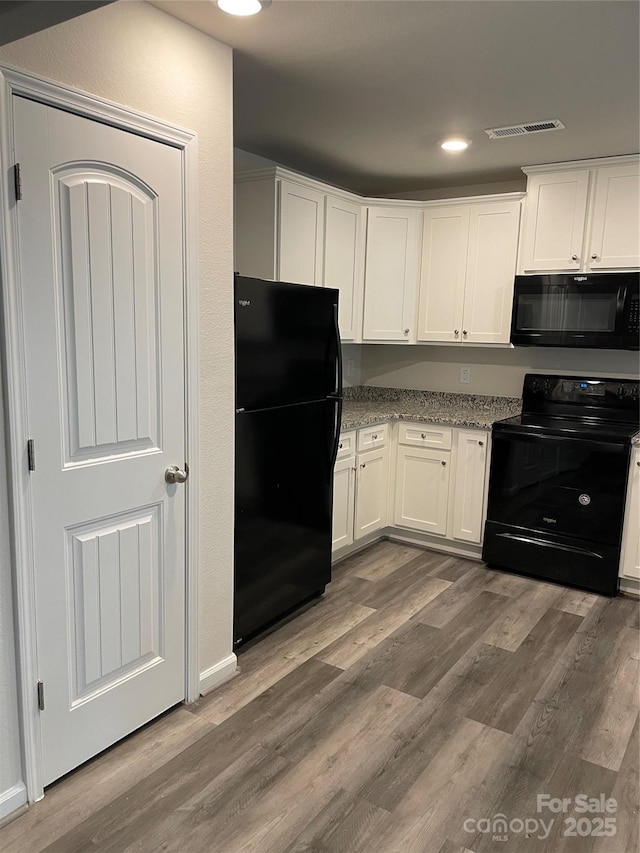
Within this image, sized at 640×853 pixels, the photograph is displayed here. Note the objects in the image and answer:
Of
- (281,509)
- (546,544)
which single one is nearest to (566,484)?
(546,544)

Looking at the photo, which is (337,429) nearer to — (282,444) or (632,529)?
(282,444)

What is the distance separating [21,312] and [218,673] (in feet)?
5.36

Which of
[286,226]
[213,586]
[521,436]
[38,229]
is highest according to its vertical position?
[286,226]

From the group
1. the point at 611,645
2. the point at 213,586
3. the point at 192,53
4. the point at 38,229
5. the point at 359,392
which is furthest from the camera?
the point at 359,392

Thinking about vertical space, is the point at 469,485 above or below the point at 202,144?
below

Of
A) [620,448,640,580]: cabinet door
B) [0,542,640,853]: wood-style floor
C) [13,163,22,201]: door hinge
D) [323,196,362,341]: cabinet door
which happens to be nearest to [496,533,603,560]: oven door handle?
[620,448,640,580]: cabinet door

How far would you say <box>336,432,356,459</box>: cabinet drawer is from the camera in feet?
11.7

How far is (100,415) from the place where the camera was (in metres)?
1.94

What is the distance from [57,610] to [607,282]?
3.23 metres

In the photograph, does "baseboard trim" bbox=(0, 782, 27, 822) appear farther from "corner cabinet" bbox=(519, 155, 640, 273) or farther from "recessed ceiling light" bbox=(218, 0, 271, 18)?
"corner cabinet" bbox=(519, 155, 640, 273)

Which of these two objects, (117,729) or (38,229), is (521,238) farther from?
(117,729)

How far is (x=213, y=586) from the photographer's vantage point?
8.19 ft

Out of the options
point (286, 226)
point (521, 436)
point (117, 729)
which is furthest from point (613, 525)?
point (117, 729)

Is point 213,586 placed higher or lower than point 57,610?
lower
